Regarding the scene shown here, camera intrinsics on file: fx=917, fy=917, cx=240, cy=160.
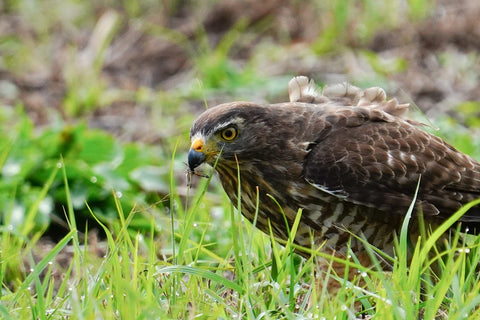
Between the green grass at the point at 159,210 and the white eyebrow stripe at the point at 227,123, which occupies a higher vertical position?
the white eyebrow stripe at the point at 227,123

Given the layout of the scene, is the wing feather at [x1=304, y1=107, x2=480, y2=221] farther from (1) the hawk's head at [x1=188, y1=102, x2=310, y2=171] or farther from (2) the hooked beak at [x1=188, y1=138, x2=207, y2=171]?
(2) the hooked beak at [x1=188, y1=138, x2=207, y2=171]

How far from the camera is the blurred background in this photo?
677 centimetres

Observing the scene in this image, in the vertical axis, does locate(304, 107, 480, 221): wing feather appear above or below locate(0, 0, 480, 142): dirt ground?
above

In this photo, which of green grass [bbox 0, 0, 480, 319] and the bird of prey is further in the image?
the bird of prey

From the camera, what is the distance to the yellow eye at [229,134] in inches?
163

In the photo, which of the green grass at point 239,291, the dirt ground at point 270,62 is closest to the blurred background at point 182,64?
the dirt ground at point 270,62

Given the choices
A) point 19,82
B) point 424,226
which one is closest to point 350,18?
point 19,82

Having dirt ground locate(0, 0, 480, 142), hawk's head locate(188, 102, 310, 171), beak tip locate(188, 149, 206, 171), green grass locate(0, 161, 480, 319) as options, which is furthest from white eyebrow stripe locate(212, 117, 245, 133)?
dirt ground locate(0, 0, 480, 142)

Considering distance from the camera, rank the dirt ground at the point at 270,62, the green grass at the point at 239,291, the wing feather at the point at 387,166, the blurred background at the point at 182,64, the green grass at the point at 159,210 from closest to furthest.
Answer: the green grass at the point at 239,291, the green grass at the point at 159,210, the wing feather at the point at 387,166, the blurred background at the point at 182,64, the dirt ground at the point at 270,62

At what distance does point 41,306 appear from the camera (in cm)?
340

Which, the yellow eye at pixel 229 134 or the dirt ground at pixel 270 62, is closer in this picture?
the yellow eye at pixel 229 134

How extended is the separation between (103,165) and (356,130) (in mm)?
2347

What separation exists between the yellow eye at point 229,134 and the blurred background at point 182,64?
1954mm

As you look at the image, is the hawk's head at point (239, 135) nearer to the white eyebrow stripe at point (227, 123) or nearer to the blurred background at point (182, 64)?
the white eyebrow stripe at point (227, 123)
